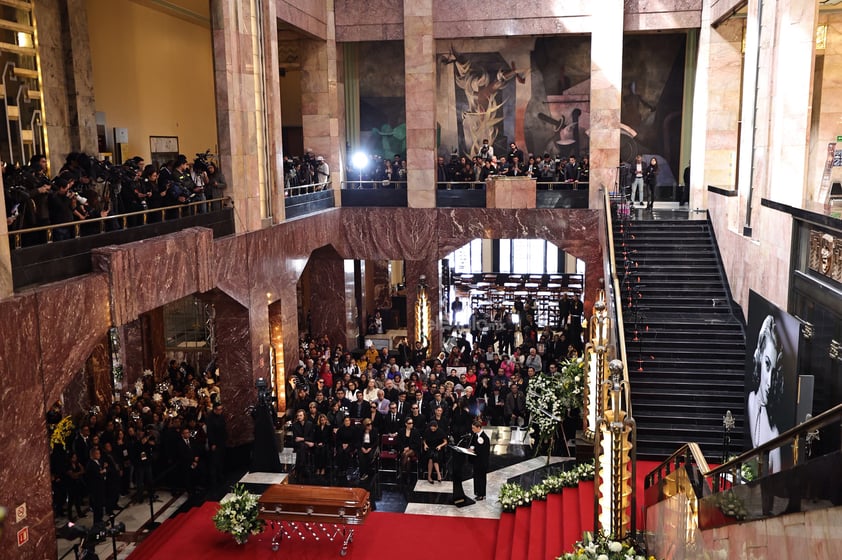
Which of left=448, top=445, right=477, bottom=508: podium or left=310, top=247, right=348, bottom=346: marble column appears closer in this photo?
left=448, top=445, right=477, bottom=508: podium

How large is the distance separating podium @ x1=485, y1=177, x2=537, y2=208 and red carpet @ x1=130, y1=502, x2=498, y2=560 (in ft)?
32.7

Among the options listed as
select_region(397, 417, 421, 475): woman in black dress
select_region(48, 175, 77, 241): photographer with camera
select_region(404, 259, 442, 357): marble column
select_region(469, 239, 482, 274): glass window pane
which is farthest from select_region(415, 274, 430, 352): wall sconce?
select_region(469, 239, 482, 274): glass window pane

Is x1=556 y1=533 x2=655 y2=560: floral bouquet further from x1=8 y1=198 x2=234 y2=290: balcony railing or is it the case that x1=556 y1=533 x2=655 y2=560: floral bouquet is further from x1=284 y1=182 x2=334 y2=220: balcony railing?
x1=284 y1=182 x2=334 y2=220: balcony railing

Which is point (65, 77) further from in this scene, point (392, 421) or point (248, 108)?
point (392, 421)

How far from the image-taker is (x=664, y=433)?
13.4 meters

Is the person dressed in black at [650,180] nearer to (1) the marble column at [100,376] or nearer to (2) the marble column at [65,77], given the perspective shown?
(2) the marble column at [65,77]

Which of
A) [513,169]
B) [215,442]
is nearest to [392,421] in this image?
[215,442]

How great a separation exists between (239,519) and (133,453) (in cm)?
280

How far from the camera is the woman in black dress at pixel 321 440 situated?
14352 mm

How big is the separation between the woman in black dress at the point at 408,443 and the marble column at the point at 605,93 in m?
8.99

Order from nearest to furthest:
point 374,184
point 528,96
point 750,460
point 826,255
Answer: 1. point 750,460
2. point 826,255
3. point 374,184
4. point 528,96

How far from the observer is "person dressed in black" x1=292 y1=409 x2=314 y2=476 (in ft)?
47.3

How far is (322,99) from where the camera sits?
69.4 ft

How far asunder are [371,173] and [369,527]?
12823 mm
